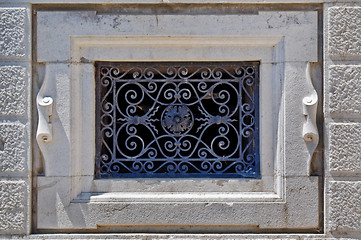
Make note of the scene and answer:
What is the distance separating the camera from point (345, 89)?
4168 millimetres

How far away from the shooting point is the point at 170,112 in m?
4.40

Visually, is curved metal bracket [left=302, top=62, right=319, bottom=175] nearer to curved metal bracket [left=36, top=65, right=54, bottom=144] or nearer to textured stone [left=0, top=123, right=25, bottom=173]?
curved metal bracket [left=36, top=65, right=54, bottom=144]

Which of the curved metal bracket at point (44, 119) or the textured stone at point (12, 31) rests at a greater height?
the textured stone at point (12, 31)

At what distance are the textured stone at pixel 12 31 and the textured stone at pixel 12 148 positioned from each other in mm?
649

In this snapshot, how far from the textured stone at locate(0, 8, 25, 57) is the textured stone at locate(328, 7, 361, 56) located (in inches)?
106

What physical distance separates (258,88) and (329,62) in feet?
2.15

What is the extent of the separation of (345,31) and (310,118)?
0.82 metres

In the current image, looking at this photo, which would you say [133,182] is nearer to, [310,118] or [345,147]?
[310,118]

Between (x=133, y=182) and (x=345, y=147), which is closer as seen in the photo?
(x=345, y=147)

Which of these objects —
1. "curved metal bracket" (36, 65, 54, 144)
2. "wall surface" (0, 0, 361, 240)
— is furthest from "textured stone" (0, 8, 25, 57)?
"curved metal bracket" (36, 65, 54, 144)

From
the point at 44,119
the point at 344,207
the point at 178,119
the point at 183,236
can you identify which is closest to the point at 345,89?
the point at 344,207

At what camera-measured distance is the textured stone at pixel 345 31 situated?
4.18 meters

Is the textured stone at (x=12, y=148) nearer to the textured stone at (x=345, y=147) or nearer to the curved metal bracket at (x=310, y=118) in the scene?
the curved metal bracket at (x=310, y=118)

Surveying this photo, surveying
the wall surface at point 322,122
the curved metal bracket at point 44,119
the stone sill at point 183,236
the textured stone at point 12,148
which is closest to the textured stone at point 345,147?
the wall surface at point 322,122
